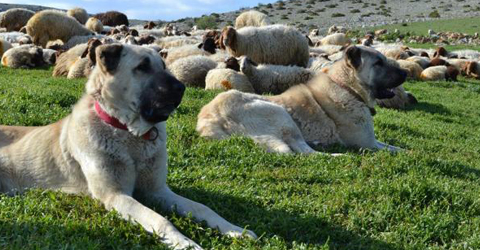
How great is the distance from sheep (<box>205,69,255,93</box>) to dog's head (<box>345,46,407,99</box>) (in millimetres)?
3955

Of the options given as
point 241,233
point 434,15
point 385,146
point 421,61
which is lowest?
point 434,15

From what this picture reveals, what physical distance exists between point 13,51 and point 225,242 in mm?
14957

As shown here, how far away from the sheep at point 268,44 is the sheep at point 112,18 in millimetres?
24507

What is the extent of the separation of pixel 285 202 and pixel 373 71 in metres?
4.05

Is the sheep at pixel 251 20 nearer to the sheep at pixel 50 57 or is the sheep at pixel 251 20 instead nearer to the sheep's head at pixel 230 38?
the sheep's head at pixel 230 38

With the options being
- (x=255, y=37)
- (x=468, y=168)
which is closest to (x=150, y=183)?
(x=468, y=168)

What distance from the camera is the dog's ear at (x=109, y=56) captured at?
4.52 m

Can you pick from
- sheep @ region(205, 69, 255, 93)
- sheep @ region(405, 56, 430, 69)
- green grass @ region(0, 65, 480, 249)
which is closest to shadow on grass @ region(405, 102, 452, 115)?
sheep @ region(205, 69, 255, 93)

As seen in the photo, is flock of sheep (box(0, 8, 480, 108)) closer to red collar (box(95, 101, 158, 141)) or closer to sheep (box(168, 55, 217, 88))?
sheep (box(168, 55, 217, 88))

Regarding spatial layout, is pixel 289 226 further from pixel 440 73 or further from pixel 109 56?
pixel 440 73

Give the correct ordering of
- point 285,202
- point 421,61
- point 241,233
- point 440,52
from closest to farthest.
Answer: point 241,233 → point 285,202 → point 421,61 → point 440,52

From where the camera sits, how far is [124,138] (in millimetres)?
4598

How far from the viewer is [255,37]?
51.1ft

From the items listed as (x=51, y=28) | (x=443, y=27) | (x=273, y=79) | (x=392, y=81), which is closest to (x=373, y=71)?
(x=392, y=81)
